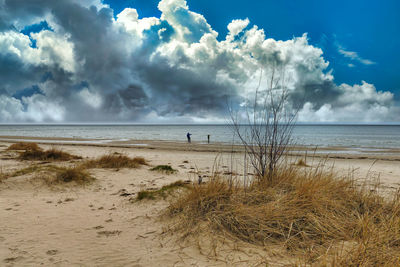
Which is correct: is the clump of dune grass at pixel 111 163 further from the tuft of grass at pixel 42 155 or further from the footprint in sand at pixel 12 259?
the footprint in sand at pixel 12 259

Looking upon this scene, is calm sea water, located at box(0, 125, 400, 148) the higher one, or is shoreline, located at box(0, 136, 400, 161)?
calm sea water, located at box(0, 125, 400, 148)

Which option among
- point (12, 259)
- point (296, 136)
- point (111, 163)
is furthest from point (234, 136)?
point (12, 259)

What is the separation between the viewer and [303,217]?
3.73 m

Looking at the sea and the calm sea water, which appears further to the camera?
the calm sea water

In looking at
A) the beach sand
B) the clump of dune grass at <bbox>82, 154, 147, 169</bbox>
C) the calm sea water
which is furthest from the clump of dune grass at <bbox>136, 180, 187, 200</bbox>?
the calm sea water

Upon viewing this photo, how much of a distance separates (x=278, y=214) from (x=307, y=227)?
0.43 meters

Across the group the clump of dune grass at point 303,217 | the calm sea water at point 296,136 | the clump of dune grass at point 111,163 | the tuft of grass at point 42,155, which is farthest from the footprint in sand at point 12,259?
the tuft of grass at point 42,155

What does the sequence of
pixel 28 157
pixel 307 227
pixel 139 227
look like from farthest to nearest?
pixel 28 157, pixel 139 227, pixel 307 227

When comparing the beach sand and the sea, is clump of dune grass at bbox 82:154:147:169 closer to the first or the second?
the beach sand

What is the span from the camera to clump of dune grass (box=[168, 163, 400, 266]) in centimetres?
298

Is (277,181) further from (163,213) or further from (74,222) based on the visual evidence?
(74,222)

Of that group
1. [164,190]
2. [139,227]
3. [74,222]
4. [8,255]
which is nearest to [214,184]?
[139,227]

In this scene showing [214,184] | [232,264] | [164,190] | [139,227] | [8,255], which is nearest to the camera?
[232,264]

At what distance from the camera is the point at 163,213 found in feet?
14.9
